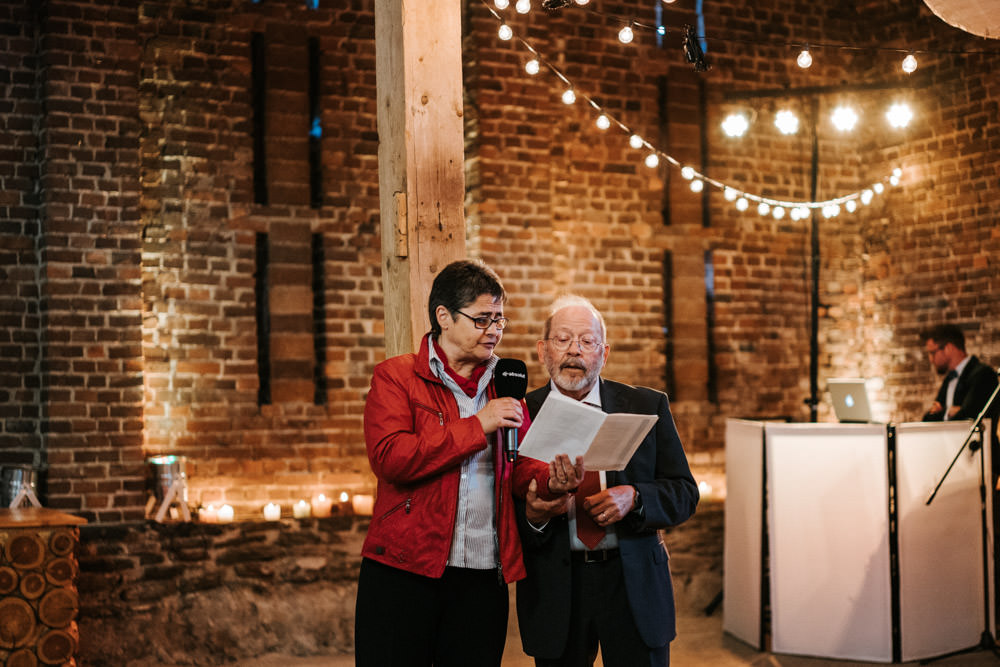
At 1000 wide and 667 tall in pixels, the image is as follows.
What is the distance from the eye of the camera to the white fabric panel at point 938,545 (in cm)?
513

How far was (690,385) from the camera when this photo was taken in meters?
6.85

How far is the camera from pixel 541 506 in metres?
2.57

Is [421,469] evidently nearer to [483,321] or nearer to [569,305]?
[483,321]

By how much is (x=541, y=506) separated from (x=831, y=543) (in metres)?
3.17

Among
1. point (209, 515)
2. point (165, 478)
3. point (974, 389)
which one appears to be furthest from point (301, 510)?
point (974, 389)

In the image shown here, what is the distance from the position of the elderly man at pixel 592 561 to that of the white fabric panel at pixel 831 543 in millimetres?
2690

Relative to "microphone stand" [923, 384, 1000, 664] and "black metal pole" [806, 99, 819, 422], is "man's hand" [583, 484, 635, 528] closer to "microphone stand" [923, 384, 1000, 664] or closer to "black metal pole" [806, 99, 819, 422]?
"microphone stand" [923, 384, 1000, 664]

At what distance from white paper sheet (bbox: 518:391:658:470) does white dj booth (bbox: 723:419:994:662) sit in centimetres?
303

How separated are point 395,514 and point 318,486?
360cm

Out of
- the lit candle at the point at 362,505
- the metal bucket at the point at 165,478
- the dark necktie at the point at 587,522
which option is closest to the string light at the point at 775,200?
the lit candle at the point at 362,505

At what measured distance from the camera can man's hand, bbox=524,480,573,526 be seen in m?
2.57

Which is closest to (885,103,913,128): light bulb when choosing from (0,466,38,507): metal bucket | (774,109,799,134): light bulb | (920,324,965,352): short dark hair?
(774,109,799,134): light bulb

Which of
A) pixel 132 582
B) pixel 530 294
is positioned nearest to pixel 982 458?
pixel 530 294

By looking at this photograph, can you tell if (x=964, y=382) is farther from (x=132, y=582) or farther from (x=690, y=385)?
(x=132, y=582)
